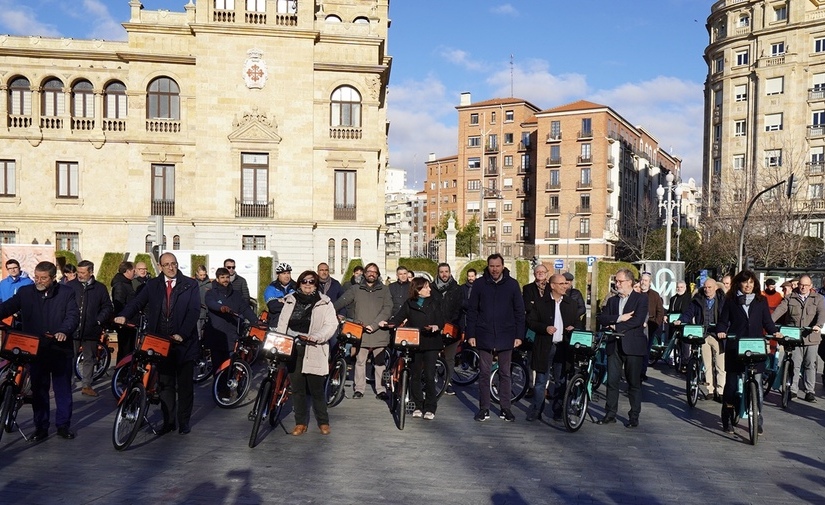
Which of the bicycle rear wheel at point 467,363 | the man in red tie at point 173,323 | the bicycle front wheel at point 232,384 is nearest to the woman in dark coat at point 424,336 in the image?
the bicycle front wheel at point 232,384

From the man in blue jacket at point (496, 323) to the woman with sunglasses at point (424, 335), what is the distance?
0.51 m

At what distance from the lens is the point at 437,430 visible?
9.49 meters

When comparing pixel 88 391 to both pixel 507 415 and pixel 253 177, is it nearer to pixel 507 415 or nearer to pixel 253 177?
pixel 507 415

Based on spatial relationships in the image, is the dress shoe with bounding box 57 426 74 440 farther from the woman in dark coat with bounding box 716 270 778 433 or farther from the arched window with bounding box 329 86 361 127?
the arched window with bounding box 329 86 361 127

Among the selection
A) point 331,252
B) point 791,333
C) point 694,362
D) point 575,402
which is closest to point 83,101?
point 331,252

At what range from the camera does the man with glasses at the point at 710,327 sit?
1210 centimetres

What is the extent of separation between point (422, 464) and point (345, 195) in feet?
Result: 97.4

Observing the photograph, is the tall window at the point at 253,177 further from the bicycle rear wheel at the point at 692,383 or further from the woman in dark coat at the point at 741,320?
the woman in dark coat at the point at 741,320

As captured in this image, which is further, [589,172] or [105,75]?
[589,172]

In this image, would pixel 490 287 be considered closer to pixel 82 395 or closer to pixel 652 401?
pixel 652 401

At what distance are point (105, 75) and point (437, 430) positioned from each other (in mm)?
32761

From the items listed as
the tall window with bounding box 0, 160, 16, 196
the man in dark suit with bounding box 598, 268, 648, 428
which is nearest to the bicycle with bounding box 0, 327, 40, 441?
the man in dark suit with bounding box 598, 268, 648, 428

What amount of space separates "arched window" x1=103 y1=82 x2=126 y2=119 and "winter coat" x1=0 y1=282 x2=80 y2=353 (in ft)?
100

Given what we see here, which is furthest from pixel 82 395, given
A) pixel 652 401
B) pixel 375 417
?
pixel 652 401
